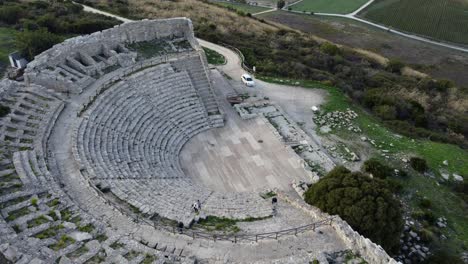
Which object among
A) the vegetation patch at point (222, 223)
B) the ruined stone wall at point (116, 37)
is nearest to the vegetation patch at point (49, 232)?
the vegetation patch at point (222, 223)

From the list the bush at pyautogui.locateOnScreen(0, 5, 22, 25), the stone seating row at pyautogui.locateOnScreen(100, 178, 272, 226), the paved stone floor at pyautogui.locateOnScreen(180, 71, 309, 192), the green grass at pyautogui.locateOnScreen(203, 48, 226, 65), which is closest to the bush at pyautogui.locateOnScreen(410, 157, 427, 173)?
the paved stone floor at pyautogui.locateOnScreen(180, 71, 309, 192)

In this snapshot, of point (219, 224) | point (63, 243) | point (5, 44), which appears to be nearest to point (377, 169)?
point (219, 224)

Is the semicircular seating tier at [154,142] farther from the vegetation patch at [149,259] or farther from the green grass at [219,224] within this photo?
the vegetation patch at [149,259]

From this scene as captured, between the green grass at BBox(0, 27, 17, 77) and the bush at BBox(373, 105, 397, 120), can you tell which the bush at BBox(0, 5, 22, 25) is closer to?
the green grass at BBox(0, 27, 17, 77)

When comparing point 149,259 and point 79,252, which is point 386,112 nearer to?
point 149,259

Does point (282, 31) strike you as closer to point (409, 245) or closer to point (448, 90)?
point (448, 90)
